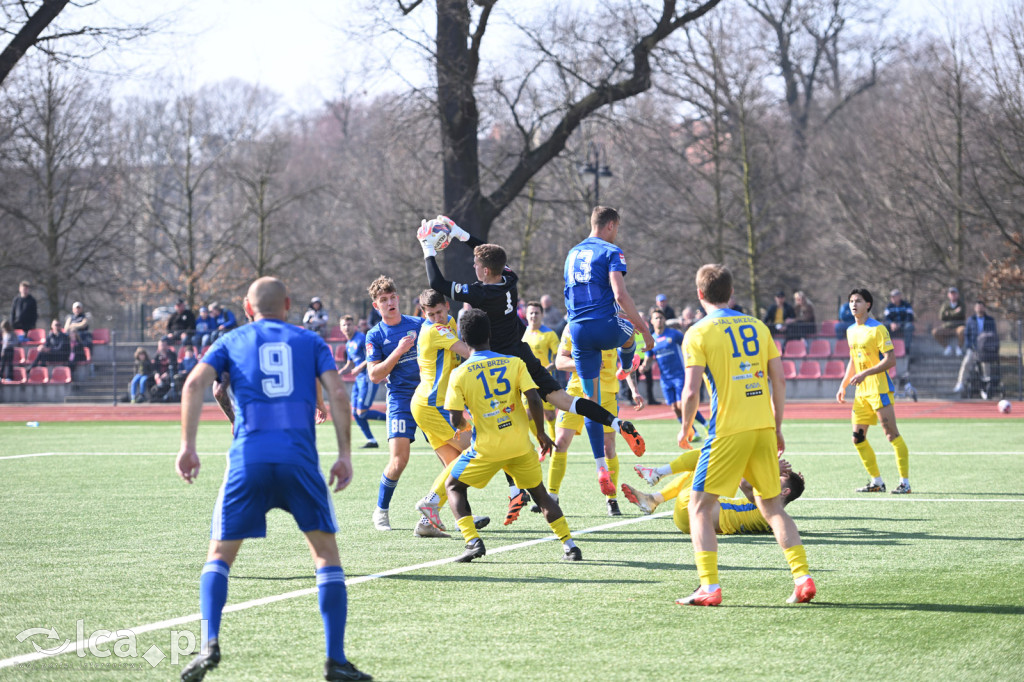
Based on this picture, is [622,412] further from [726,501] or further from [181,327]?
[726,501]

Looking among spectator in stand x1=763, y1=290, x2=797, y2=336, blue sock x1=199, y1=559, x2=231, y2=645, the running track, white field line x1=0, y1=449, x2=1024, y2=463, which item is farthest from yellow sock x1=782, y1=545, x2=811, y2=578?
spectator in stand x1=763, y1=290, x2=797, y2=336

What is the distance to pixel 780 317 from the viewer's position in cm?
2864

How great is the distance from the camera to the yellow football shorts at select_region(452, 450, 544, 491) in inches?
299

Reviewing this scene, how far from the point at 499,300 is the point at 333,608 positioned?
4.45 meters

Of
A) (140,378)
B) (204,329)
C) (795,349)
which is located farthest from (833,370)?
(140,378)

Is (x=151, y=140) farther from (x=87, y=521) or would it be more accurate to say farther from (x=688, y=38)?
(x=87, y=521)

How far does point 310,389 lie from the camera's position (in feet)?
17.2

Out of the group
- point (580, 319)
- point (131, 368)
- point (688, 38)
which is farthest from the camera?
point (688, 38)

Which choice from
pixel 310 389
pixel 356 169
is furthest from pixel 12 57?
pixel 356 169

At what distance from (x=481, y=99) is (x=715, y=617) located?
26.1m

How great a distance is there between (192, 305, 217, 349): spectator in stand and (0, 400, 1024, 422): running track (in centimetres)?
A: 174

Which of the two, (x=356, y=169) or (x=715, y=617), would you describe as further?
(x=356, y=169)

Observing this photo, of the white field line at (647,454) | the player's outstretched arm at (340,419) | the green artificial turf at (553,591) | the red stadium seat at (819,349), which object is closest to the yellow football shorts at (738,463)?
the green artificial turf at (553,591)

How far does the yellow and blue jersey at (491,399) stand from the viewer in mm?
7523
